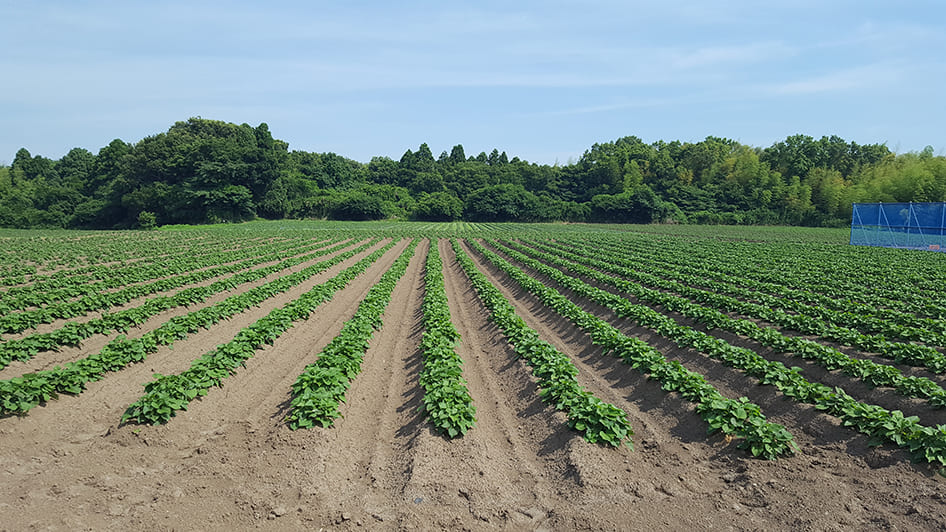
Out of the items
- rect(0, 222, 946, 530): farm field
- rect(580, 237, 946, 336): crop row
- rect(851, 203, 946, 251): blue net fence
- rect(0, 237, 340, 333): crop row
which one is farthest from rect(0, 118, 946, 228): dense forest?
rect(0, 222, 946, 530): farm field

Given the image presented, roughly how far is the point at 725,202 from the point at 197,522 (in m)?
116

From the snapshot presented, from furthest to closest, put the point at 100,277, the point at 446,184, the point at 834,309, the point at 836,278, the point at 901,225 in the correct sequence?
the point at 446,184, the point at 901,225, the point at 836,278, the point at 100,277, the point at 834,309

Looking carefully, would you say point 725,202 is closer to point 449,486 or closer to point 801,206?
point 801,206

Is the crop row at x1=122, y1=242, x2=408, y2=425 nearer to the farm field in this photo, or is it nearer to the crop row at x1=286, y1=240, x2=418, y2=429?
the farm field

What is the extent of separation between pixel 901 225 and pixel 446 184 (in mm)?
105878

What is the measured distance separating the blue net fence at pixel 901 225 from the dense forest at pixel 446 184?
39076mm

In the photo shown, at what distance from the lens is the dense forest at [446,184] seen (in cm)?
8325

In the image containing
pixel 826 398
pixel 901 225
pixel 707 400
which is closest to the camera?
pixel 826 398

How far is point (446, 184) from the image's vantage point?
447 ft

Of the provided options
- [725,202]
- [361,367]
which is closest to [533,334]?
[361,367]

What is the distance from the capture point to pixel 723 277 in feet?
69.8

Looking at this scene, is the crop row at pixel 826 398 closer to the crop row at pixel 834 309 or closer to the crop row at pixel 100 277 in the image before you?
the crop row at pixel 834 309

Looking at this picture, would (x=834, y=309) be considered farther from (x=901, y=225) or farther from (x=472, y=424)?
(x=901, y=225)

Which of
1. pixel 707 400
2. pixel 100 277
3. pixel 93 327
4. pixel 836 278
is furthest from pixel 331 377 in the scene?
pixel 836 278
